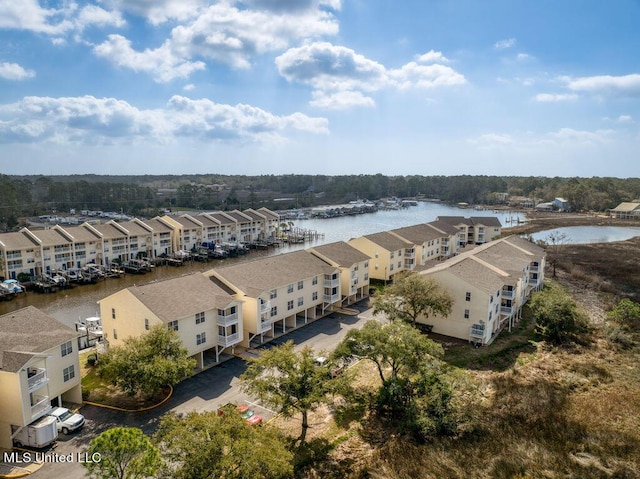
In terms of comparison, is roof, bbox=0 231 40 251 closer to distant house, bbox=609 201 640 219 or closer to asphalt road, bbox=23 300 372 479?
asphalt road, bbox=23 300 372 479

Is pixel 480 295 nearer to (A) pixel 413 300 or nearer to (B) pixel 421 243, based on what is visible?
(A) pixel 413 300

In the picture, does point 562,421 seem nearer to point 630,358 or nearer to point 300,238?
point 630,358

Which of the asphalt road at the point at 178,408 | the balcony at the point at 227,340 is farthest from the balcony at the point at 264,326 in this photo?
the balcony at the point at 227,340

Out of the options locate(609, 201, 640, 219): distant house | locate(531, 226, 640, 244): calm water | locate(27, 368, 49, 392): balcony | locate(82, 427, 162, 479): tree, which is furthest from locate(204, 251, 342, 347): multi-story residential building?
locate(609, 201, 640, 219): distant house

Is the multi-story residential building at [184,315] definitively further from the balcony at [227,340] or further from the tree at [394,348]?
the tree at [394,348]

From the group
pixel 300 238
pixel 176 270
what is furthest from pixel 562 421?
pixel 300 238

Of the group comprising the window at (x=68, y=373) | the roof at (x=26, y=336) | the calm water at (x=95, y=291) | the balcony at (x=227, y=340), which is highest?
the roof at (x=26, y=336)
